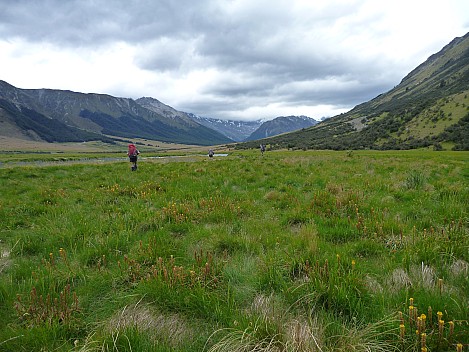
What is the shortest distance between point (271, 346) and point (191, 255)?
276 cm

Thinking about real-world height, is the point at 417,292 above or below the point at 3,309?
above

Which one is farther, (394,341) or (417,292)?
(417,292)

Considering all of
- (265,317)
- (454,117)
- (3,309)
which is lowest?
(3,309)

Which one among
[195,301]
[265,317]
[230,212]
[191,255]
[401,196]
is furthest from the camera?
[401,196]

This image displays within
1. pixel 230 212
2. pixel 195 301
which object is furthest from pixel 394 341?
pixel 230 212

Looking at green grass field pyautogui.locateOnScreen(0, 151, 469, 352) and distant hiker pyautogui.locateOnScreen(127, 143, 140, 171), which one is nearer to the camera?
green grass field pyautogui.locateOnScreen(0, 151, 469, 352)

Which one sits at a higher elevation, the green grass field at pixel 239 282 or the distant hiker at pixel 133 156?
the distant hiker at pixel 133 156

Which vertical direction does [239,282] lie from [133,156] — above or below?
below

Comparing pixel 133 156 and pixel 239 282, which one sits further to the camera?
pixel 133 156

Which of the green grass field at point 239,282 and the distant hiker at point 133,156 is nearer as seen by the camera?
the green grass field at point 239,282

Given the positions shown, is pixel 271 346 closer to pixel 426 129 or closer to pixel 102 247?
pixel 102 247

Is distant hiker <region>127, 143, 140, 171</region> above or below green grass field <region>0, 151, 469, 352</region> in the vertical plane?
above

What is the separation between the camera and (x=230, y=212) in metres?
7.67

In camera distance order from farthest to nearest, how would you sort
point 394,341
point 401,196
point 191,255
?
point 401,196, point 191,255, point 394,341
